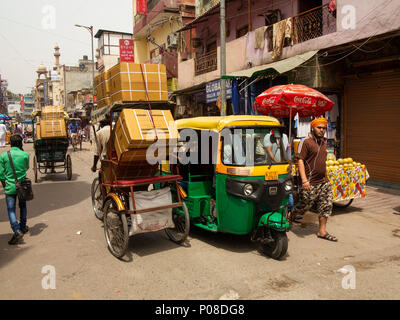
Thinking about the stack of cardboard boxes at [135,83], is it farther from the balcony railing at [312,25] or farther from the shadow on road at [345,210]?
the balcony railing at [312,25]

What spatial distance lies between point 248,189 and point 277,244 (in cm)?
86

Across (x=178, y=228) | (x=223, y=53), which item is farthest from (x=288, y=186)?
(x=223, y=53)

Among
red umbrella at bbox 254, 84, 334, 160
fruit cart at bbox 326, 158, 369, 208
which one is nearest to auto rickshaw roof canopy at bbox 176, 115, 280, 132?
red umbrella at bbox 254, 84, 334, 160

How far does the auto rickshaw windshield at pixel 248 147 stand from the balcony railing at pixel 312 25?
755 cm

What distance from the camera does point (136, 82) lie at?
550 centimetres

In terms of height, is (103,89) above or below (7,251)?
above

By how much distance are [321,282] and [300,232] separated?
2106 millimetres

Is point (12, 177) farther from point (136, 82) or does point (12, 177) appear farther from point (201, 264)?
point (201, 264)

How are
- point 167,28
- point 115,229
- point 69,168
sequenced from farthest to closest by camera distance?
point 167,28
point 69,168
point 115,229

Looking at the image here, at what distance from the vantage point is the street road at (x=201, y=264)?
3855mm

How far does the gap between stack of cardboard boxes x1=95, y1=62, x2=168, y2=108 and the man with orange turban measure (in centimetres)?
250

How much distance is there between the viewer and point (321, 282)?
13.4ft
